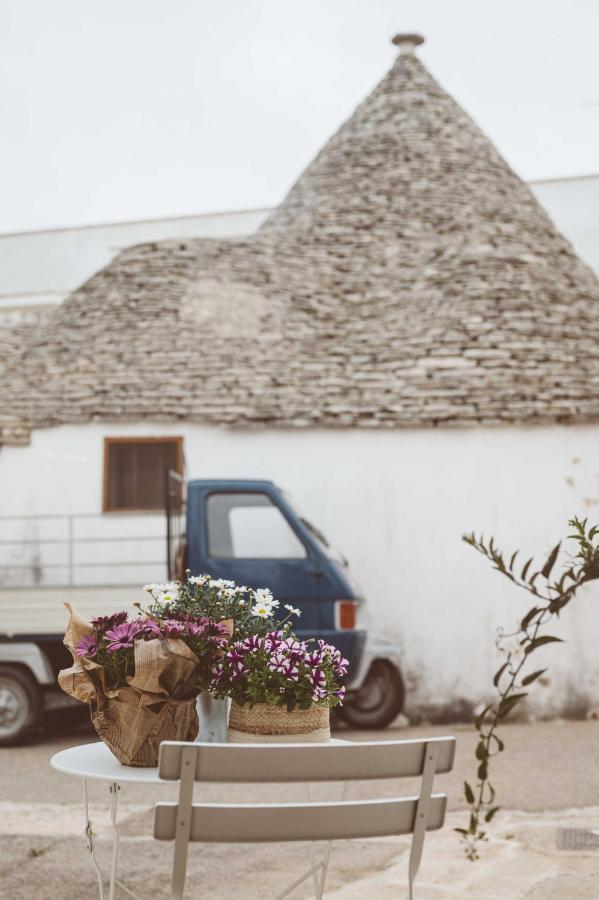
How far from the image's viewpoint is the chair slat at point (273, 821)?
327 cm

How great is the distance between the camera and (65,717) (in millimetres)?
12836

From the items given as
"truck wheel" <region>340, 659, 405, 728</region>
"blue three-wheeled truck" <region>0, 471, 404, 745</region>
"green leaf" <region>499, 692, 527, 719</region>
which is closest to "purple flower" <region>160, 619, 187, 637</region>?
"green leaf" <region>499, 692, 527, 719</region>

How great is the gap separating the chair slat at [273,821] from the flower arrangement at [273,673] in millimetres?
668

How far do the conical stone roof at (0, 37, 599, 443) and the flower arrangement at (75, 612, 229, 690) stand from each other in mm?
10102

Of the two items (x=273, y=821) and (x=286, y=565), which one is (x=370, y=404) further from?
(x=273, y=821)

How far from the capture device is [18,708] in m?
11.0

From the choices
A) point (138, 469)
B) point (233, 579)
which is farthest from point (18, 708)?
point (138, 469)

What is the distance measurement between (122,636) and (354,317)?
12266mm

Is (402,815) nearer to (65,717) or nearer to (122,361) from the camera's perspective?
(65,717)

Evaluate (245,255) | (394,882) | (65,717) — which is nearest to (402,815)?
(394,882)

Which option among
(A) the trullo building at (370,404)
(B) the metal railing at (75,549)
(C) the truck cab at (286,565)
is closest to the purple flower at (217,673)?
(C) the truck cab at (286,565)

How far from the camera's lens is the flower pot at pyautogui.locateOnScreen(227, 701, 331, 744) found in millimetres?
4051

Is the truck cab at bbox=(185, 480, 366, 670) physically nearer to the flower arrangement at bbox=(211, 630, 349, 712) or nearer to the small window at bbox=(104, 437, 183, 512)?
the small window at bbox=(104, 437, 183, 512)

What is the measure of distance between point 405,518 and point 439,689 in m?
1.82
